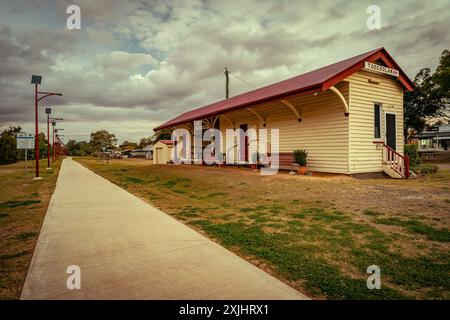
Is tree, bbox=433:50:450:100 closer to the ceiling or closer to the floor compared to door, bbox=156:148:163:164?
closer to the ceiling

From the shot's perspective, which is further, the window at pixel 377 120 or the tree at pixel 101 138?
the tree at pixel 101 138

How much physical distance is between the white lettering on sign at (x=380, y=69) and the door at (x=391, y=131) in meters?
1.89

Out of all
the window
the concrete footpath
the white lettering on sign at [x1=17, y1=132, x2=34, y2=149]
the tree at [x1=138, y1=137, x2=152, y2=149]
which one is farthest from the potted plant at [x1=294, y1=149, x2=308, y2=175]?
the tree at [x1=138, y1=137, x2=152, y2=149]

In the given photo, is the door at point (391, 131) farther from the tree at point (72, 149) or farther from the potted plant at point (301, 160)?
the tree at point (72, 149)

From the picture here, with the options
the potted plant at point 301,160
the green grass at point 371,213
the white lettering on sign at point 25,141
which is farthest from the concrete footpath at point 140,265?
the white lettering on sign at point 25,141

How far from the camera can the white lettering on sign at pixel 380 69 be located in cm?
1124

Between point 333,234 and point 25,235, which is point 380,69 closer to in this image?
point 333,234

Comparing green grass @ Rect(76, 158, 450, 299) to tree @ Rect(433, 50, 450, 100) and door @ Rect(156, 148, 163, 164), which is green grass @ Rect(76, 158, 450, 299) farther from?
door @ Rect(156, 148, 163, 164)

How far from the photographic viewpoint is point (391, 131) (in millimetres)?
13109

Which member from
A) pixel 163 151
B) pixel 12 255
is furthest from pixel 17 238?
pixel 163 151

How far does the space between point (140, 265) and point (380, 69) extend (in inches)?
497

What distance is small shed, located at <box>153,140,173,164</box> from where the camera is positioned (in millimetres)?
30828

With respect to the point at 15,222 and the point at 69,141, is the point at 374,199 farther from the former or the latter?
the point at 69,141

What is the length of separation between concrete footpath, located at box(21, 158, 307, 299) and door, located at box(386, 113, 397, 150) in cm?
1169
